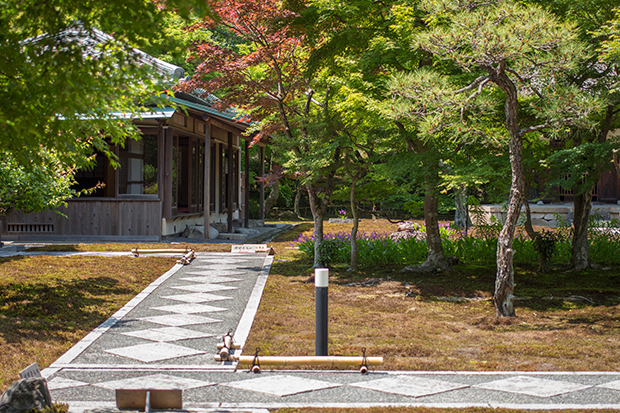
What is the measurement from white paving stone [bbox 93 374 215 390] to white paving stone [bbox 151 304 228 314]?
9.74 feet

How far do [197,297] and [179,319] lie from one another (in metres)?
1.50

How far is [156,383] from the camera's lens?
503cm

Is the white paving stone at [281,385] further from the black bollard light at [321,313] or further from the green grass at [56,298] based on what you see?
the green grass at [56,298]

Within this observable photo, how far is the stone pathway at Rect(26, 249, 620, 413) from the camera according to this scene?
4.59 metres

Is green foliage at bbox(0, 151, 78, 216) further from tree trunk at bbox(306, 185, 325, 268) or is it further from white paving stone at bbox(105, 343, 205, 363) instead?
tree trunk at bbox(306, 185, 325, 268)

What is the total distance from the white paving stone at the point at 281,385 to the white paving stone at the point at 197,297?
3939mm

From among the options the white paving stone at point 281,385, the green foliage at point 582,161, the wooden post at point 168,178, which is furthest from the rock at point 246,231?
the white paving stone at point 281,385

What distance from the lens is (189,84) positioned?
42.1 ft

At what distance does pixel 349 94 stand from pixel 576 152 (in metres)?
4.00

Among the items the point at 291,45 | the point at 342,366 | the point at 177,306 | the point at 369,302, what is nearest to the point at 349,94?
the point at 291,45

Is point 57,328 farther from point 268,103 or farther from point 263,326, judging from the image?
point 268,103

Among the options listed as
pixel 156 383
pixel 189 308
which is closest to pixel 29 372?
pixel 156 383

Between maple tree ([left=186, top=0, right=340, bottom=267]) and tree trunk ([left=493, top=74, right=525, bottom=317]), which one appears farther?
maple tree ([left=186, top=0, right=340, bottom=267])

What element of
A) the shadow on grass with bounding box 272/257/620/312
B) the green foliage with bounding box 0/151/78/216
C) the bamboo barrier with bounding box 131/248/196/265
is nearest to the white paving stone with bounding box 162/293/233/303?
the shadow on grass with bounding box 272/257/620/312
